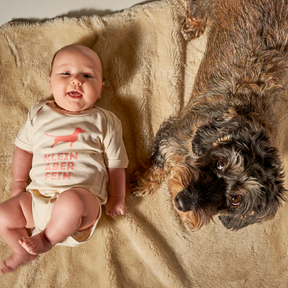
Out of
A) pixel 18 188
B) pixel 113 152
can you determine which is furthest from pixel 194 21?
pixel 18 188

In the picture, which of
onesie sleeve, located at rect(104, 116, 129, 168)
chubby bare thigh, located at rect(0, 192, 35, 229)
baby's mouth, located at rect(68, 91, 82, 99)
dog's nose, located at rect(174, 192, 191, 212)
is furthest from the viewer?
onesie sleeve, located at rect(104, 116, 129, 168)

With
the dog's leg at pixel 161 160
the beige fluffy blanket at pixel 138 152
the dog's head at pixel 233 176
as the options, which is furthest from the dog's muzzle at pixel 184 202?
the beige fluffy blanket at pixel 138 152

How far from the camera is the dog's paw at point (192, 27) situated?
275 cm

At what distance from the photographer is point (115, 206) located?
7.37 ft

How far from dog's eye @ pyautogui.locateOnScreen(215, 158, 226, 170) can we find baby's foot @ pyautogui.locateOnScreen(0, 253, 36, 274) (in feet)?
5.04

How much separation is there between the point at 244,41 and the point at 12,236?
245cm

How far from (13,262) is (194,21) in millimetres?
2788

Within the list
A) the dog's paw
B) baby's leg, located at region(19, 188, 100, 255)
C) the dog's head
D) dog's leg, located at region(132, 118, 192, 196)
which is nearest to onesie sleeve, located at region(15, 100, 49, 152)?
baby's leg, located at region(19, 188, 100, 255)

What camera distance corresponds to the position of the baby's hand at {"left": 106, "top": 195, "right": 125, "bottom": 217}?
2.25 metres

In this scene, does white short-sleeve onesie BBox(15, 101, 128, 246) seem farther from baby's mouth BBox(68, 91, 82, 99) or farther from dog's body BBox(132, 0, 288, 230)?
dog's body BBox(132, 0, 288, 230)

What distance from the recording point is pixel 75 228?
1.88 meters

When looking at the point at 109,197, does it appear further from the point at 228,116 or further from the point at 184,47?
the point at 184,47

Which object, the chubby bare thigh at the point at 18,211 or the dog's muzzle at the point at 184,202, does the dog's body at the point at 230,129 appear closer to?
the dog's muzzle at the point at 184,202

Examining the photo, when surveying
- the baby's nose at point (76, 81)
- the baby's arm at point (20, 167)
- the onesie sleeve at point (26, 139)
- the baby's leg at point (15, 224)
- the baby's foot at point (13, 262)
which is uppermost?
the baby's nose at point (76, 81)
